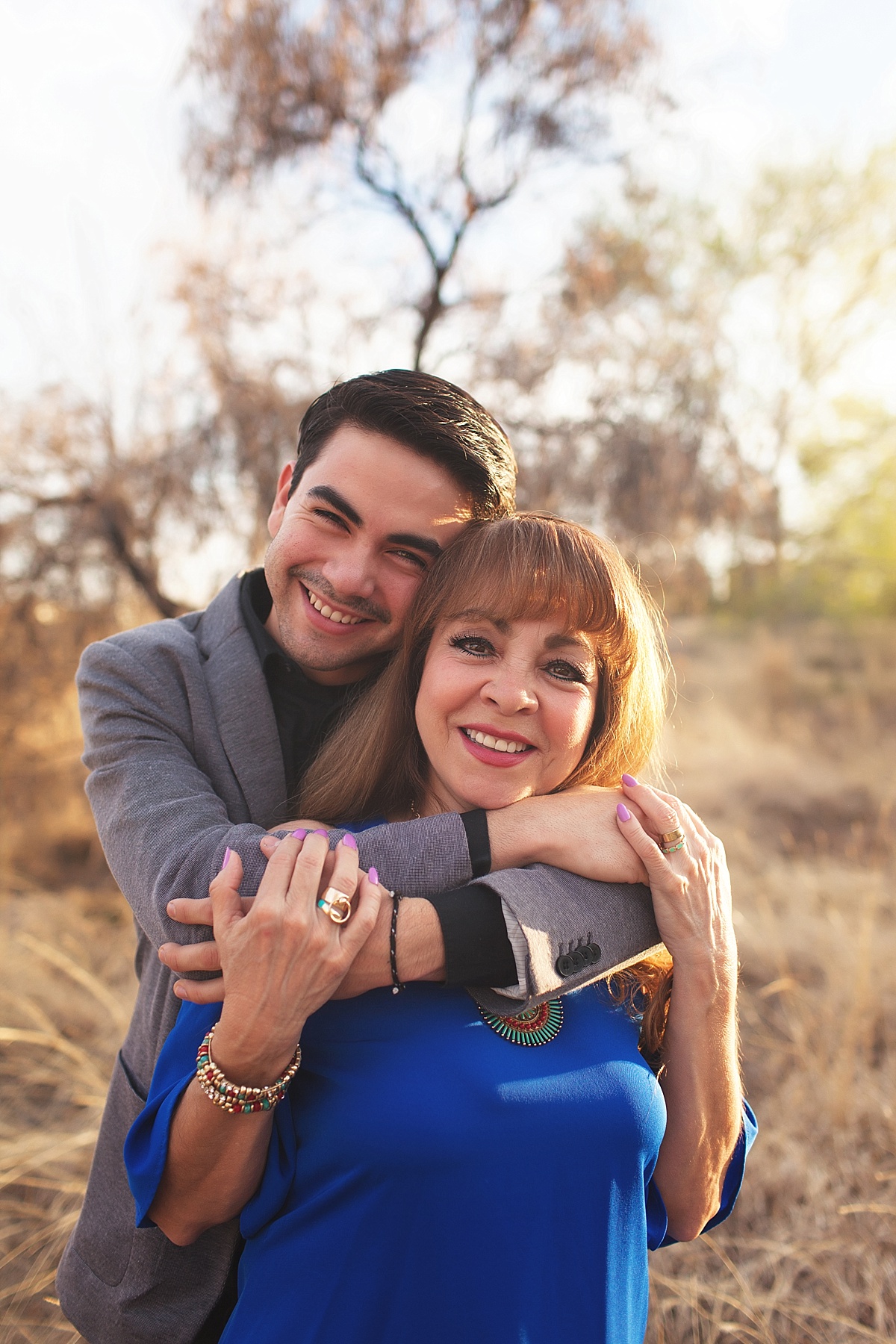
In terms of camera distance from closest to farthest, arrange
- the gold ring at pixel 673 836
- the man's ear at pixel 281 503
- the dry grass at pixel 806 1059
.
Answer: the gold ring at pixel 673 836, the man's ear at pixel 281 503, the dry grass at pixel 806 1059

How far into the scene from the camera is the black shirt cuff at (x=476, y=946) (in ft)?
4.31

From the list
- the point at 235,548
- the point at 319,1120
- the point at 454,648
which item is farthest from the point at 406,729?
the point at 235,548

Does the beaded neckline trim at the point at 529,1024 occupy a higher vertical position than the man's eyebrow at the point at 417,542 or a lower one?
lower

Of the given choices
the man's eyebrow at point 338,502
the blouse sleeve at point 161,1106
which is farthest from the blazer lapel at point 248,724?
the blouse sleeve at point 161,1106

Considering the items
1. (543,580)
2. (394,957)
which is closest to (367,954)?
(394,957)

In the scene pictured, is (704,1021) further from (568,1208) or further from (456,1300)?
(456,1300)

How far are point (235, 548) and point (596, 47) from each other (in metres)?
3.38

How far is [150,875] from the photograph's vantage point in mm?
1431

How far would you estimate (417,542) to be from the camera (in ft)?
6.13

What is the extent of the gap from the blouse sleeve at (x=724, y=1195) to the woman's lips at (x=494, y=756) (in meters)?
0.82

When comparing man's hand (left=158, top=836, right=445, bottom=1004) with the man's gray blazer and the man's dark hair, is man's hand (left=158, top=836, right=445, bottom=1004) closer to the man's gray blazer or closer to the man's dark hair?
the man's gray blazer

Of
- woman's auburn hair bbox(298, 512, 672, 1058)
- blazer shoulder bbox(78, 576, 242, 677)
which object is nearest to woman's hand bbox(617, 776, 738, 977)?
woman's auburn hair bbox(298, 512, 672, 1058)

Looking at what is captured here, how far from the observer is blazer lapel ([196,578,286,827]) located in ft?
5.93

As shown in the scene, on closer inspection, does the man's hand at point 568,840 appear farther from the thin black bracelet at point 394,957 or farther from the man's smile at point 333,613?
the man's smile at point 333,613
